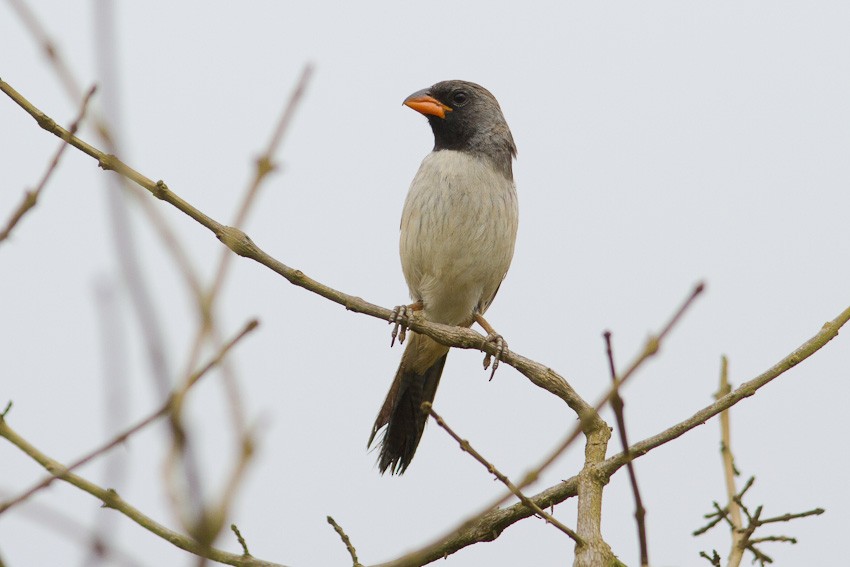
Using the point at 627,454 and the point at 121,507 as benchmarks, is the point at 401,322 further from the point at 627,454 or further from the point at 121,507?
the point at 627,454

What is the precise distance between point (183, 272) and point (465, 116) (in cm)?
625

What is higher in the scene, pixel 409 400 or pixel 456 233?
pixel 456 233

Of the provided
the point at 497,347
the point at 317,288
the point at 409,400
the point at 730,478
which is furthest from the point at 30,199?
the point at 409,400

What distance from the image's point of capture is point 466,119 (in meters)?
7.18

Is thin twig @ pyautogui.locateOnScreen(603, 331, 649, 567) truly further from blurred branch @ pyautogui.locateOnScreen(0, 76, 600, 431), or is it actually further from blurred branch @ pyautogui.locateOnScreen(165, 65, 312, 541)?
blurred branch @ pyautogui.locateOnScreen(0, 76, 600, 431)

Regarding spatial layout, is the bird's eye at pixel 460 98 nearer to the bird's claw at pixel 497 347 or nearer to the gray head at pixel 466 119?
the gray head at pixel 466 119

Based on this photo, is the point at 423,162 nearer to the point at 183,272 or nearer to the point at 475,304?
the point at 475,304

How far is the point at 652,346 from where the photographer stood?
1570 millimetres

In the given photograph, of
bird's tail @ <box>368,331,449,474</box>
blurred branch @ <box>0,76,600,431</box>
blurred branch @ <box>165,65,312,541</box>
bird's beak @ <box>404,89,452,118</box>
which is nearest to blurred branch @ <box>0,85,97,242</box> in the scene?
blurred branch @ <box>0,76,600,431</box>

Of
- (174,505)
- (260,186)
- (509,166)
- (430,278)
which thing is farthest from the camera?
(509,166)

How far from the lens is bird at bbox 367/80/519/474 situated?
6.37 metres

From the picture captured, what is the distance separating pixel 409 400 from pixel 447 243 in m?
1.21

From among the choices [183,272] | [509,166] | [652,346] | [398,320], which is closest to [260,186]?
[183,272]

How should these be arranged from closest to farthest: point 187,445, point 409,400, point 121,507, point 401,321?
point 187,445 < point 121,507 < point 401,321 < point 409,400
